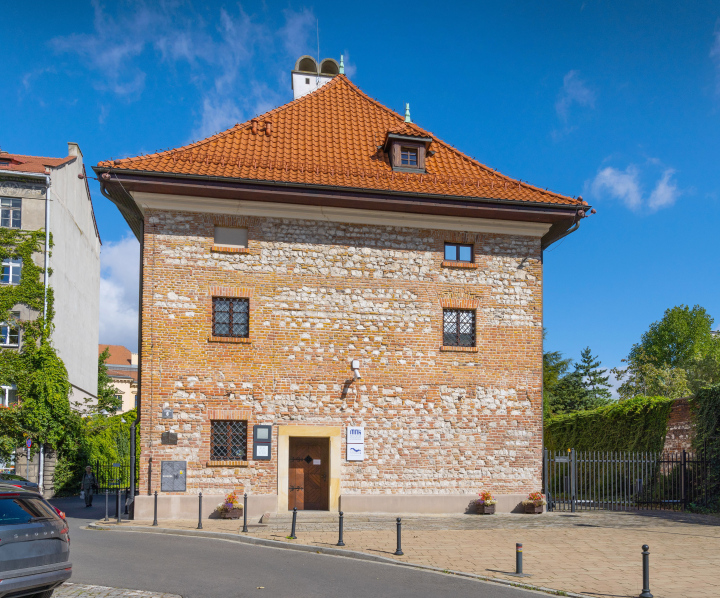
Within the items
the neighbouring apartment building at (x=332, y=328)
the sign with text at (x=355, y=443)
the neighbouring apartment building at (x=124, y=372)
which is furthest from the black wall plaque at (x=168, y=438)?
the neighbouring apartment building at (x=124, y=372)

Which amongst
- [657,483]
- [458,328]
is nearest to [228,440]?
[458,328]

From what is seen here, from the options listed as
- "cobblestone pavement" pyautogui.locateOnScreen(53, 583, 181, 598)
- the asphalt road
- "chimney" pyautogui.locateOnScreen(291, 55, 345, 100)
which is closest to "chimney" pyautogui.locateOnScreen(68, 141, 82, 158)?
"chimney" pyautogui.locateOnScreen(291, 55, 345, 100)

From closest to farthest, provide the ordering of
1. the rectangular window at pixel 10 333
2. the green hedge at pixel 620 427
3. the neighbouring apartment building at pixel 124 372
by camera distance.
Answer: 1. the green hedge at pixel 620 427
2. the rectangular window at pixel 10 333
3. the neighbouring apartment building at pixel 124 372

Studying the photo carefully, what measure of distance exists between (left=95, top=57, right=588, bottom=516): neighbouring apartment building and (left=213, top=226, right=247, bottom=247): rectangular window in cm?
4

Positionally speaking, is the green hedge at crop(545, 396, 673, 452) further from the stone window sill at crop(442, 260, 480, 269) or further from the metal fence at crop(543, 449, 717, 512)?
the stone window sill at crop(442, 260, 480, 269)

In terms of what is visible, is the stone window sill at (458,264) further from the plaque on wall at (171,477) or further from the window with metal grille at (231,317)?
the plaque on wall at (171,477)

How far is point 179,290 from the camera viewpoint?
672 inches

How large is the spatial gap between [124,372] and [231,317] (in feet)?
205

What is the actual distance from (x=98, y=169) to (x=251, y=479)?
28.1 feet

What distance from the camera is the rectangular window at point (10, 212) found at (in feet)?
90.1

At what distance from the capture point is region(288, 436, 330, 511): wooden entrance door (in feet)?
57.3

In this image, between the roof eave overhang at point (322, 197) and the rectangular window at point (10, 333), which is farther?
the rectangular window at point (10, 333)

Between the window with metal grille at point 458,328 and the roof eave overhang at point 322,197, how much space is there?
2706mm

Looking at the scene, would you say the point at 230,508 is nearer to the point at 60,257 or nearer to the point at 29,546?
the point at 29,546
